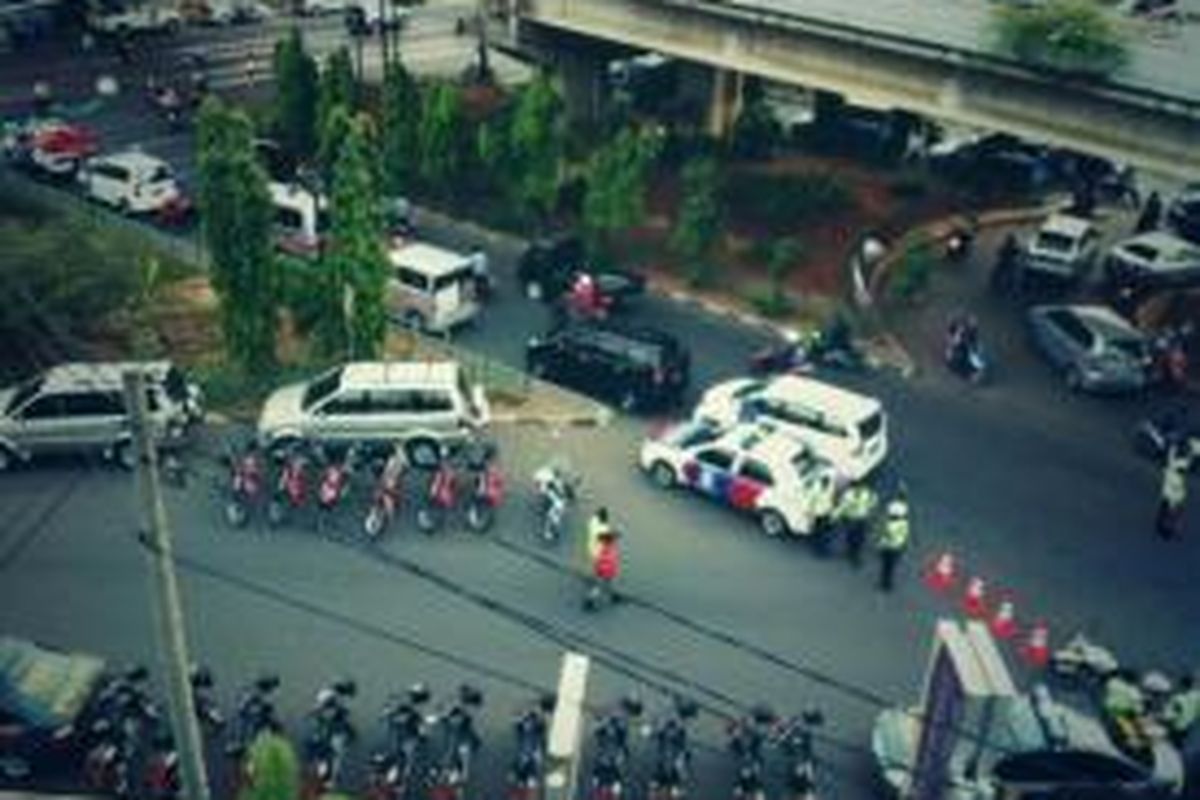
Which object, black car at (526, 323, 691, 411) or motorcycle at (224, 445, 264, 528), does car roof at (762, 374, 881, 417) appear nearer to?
black car at (526, 323, 691, 411)

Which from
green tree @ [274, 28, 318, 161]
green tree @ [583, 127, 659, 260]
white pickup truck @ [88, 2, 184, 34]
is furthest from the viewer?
white pickup truck @ [88, 2, 184, 34]

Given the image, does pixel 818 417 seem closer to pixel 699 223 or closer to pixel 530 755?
pixel 699 223

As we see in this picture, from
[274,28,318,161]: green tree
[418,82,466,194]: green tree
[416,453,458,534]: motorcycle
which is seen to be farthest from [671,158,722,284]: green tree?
[416,453,458,534]: motorcycle

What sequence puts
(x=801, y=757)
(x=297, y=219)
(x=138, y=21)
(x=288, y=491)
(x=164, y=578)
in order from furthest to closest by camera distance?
(x=138, y=21) < (x=297, y=219) < (x=288, y=491) < (x=801, y=757) < (x=164, y=578)

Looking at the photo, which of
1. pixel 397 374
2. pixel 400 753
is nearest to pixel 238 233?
pixel 397 374

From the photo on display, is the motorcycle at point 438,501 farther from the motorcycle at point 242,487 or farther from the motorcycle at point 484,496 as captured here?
the motorcycle at point 242,487

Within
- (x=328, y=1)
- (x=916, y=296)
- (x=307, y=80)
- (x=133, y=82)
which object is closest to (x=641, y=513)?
(x=916, y=296)
